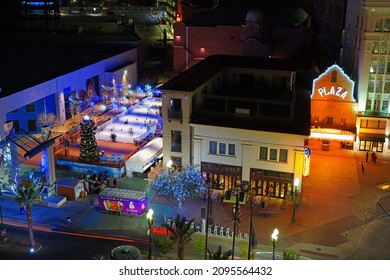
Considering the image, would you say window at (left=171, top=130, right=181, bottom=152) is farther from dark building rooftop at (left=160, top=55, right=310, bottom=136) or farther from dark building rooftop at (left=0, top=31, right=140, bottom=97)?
dark building rooftop at (left=0, top=31, right=140, bottom=97)

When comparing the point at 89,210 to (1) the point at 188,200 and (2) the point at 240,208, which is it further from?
(2) the point at 240,208

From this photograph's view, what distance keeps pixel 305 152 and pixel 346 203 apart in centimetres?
601

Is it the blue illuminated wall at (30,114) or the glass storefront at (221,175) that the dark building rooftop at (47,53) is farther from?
the glass storefront at (221,175)

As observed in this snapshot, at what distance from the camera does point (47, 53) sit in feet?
268

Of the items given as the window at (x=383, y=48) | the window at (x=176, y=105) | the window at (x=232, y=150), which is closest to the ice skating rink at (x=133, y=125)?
the window at (x=176, y=105)

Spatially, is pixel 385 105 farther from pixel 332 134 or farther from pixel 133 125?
pixel 133 125

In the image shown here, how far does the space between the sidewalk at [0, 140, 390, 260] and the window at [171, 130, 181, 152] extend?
4663 millimetres

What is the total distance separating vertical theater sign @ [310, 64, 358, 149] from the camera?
5722 centimetres

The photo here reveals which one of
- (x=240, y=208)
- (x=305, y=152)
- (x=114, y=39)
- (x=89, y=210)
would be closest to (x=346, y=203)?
(x=305, y=152)

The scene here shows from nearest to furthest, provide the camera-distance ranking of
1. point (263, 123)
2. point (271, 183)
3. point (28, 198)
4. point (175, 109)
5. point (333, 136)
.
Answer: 1. point (28, 198)
2. point (271, 183)
3. point (263, 123)
4. point (175, 109)
5. point (333, 136)

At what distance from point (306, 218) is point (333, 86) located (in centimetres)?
2154

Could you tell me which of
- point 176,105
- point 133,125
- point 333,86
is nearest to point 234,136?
point 176,105

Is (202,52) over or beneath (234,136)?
over

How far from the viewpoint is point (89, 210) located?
44.1 metres
